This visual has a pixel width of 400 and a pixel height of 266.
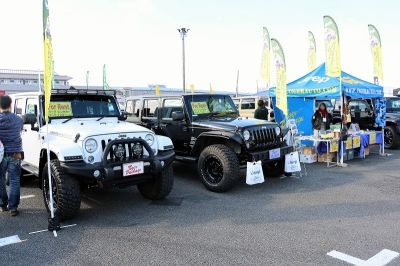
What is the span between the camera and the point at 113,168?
13.7 feet

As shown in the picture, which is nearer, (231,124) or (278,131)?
(231,124)

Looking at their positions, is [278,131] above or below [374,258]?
above

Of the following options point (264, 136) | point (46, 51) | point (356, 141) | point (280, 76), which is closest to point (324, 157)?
point (356, 141)

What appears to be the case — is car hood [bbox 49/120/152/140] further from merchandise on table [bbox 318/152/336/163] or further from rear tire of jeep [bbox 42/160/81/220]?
merchandise on table [bbox 318/152/336/163]

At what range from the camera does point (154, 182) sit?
5.20 meters

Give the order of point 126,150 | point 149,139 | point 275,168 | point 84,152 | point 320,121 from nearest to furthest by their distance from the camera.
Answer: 1. point 84,152
2. point 126,150
3. point 149,139
4. point 275,168
5. point 320,121

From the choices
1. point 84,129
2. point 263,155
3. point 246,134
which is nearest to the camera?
point 84,129

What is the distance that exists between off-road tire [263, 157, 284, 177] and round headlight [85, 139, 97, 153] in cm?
389

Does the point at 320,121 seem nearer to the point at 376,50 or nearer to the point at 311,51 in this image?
the point at 376,50

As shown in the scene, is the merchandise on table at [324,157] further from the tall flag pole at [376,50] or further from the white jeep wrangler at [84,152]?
the white jeep wrangler at [84,152]

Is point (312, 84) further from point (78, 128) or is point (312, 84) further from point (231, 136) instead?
point (78, 128)

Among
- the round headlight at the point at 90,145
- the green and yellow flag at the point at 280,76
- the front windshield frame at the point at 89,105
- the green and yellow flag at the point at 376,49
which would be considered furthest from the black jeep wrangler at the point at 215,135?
the green and yellow flag at the point at 376,49

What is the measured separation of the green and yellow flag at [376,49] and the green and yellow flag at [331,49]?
2.29 meters

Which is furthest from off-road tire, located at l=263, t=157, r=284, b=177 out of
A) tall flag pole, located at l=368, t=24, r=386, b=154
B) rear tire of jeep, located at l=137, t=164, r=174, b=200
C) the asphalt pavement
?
tall flag pole, located at l=368, t=24, r=386, b=154
